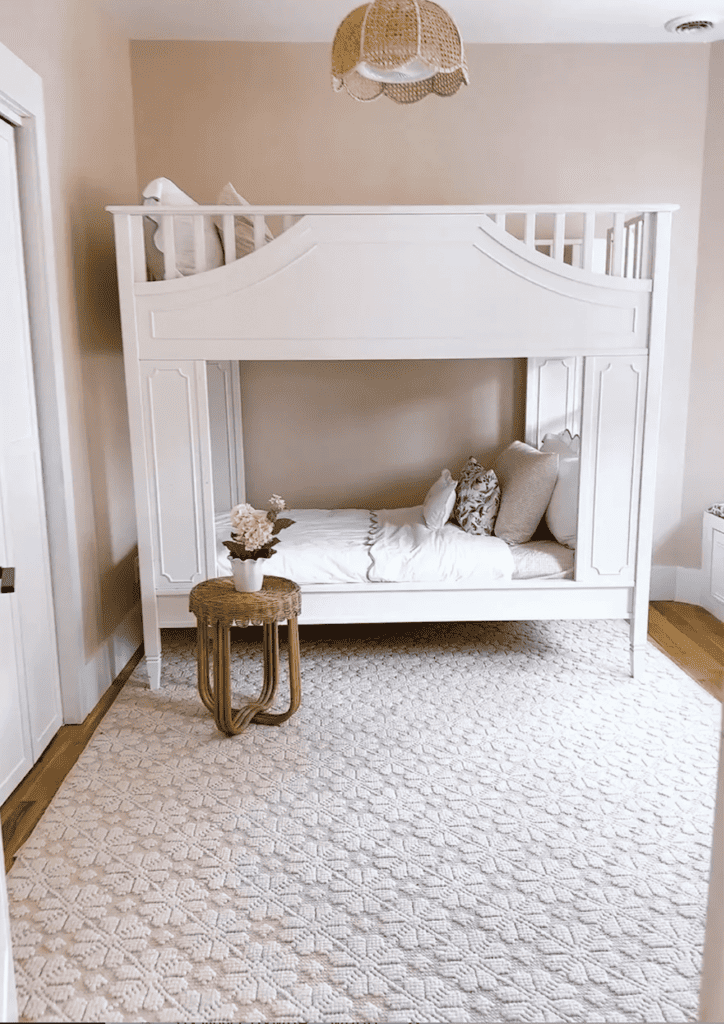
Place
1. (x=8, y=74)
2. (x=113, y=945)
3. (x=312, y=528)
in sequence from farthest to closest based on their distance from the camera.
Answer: (x=312, y=528)
(x=8, y=74)
(x=113, y=945)

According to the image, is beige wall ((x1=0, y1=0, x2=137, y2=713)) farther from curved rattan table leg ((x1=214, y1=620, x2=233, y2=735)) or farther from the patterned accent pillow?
the patterned accent pillow

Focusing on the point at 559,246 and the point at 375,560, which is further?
the point at 375,560

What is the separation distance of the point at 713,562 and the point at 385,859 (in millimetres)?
2840

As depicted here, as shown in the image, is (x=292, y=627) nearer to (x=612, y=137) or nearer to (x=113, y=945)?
(x=113, y=945)

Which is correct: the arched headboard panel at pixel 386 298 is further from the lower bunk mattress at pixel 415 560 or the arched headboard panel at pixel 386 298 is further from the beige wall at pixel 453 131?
the beige wall at pixel 453 131

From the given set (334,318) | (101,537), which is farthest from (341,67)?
(101,537)

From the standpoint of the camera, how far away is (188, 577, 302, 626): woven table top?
2742mm

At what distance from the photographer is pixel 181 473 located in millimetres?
3131

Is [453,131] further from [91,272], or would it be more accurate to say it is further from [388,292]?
[91,272]

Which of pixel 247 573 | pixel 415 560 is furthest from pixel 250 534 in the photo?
pixel 415 560

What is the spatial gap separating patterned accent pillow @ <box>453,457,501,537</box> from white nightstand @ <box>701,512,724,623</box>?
1.32 metres

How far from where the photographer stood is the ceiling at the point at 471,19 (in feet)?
11.4

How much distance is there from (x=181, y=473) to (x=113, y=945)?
176 centimetres

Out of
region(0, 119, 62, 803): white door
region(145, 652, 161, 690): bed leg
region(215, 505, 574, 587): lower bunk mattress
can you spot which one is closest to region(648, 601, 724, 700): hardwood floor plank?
region(215, 505, 574, 587): lower bunk mattress
